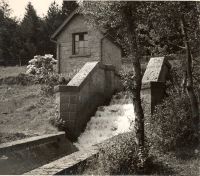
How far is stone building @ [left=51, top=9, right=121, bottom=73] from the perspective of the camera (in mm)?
23688

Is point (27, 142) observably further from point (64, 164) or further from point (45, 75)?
point (45, 75)

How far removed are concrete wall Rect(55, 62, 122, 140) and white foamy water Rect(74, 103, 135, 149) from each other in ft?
0.78

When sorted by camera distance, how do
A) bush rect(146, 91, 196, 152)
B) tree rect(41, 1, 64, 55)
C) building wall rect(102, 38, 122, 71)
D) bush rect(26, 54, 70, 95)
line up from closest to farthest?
bush rect(146, 91, 196, 152)
bush rect(26, 54, 70, 95)
building wall rect(102, 38, 122, 71)
tree rect(41, 1, 64, 55)

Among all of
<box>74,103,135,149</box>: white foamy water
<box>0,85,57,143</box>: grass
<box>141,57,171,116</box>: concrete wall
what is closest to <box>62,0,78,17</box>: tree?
<box>0,85,57,143</box>: grass

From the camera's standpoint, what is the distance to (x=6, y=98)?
62.2 feet

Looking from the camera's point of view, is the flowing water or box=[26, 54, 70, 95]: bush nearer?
the flowing water

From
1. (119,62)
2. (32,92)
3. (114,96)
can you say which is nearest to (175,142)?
(114,96)

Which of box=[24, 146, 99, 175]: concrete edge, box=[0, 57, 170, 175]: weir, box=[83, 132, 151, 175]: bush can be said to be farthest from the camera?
box=[0, 57, 170, 175]: weir

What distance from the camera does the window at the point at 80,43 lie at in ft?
80.1

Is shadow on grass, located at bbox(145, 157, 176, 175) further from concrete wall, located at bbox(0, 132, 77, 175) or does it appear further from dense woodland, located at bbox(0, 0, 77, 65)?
dense woodland, located at bbox(0, 0, 77, 65)

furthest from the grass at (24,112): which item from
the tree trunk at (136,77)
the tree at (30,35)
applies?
the tree at (30,35)

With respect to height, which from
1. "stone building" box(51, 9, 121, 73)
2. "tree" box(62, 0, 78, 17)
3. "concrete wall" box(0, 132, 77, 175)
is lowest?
"concrete wall" box(0, 132, 77, 175)

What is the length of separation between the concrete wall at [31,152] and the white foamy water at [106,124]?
0.75 meters

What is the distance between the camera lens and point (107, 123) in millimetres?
12547
